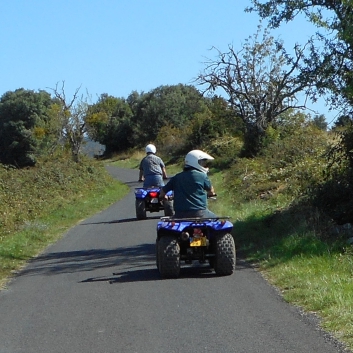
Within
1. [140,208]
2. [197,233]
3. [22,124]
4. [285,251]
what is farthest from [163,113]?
[197,233]

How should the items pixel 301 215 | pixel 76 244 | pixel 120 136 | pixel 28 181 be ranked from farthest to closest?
pixel 120 136, pixel 28 181, pixel 76 244, pixel 301 215

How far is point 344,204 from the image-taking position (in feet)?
49.1

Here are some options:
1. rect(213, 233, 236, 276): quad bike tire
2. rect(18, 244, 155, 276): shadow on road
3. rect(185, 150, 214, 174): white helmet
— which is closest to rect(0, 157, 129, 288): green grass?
rect(18, 244, 155, 276): shadow on road

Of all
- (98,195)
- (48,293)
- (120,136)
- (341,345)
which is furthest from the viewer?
(120,136)

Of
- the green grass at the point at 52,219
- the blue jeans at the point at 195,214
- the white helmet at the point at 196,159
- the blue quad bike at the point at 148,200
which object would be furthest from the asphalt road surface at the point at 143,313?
the blue quad bike at the point at 148,200

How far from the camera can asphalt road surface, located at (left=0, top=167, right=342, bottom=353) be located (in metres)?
7.48

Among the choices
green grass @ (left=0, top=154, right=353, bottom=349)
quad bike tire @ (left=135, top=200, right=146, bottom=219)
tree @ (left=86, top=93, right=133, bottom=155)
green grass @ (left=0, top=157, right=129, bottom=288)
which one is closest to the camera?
green grass @ (left=0, top=154, right=353, bottom=349)

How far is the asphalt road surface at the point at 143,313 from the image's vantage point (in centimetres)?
748

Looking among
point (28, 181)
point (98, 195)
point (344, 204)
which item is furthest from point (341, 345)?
point (98, 195)

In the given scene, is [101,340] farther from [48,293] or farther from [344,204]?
[344,204]

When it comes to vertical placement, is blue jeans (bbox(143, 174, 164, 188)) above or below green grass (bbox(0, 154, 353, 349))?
above

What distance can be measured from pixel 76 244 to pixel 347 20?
25.8 feet

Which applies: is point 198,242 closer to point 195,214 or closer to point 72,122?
point 195,214

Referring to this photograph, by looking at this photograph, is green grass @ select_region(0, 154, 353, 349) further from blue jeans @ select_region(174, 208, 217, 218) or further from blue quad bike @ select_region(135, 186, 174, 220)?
blue quad bike @ select_region(135, 186, 174, 220)
